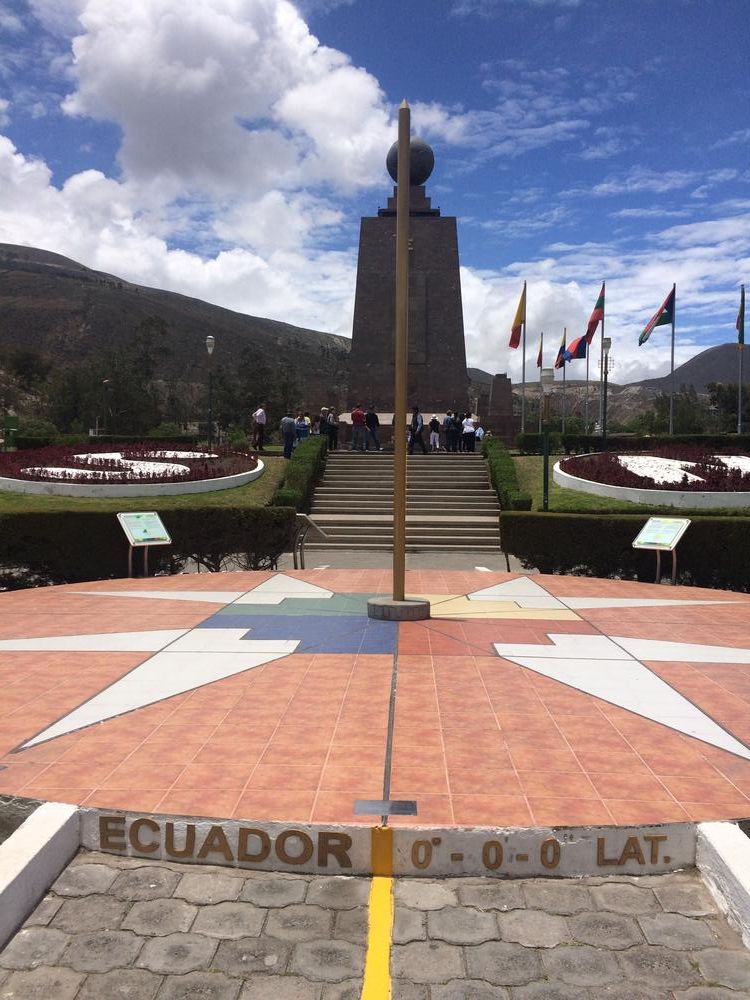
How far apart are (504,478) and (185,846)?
15.9 meters

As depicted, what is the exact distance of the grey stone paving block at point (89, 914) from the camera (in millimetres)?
2906

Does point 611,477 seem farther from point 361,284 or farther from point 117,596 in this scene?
point 361,284

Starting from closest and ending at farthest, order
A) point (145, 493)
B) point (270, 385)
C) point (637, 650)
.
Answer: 1. point (637, 650)
2. point (145, 493)
3. point (270, 385)

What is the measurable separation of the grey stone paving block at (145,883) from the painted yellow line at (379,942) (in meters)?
0.80

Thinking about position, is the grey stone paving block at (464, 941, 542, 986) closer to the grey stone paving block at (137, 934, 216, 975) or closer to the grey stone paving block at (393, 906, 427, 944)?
the grey stone paving block at (393, 906, 427, 944)

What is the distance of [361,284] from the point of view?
31641mm

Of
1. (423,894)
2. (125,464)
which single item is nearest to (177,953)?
(423,894)

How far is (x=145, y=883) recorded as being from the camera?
323 centimetres

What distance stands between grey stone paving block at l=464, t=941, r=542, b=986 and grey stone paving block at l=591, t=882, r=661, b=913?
0.47 metres

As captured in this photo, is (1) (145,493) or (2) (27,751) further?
(1) (145,493)

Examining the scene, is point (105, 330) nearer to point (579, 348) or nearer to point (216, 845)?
point (579, 348)

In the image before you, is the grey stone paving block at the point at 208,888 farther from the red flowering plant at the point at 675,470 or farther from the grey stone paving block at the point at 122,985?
the red flowering plant at the point at 675,470

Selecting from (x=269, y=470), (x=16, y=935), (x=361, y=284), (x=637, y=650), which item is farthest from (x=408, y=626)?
(x=361, y=284)

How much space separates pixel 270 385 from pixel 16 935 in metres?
59.1
